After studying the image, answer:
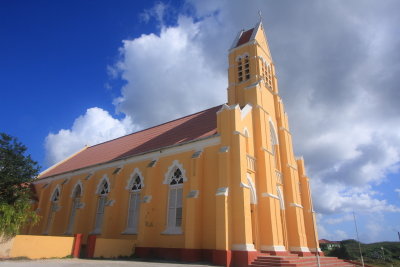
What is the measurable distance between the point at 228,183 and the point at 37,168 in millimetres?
13495

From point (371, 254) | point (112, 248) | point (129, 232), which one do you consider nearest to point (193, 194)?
point (112, 248)

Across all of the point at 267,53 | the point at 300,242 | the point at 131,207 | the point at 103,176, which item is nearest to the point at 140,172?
the point at 131,207

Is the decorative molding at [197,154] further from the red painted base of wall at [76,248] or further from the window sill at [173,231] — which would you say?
the red painted base of wall at [76,248]

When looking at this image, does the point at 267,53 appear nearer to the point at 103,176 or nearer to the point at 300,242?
the point at 300,242

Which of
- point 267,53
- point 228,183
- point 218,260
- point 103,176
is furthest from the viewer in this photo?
point 267,53

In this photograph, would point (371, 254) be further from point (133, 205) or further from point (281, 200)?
point (133, 205)

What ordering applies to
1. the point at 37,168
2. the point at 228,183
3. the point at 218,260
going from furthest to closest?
1. the point at 37,168
2. the point at 228,183
3. the point at 218,260

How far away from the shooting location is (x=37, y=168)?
19859 millimetres

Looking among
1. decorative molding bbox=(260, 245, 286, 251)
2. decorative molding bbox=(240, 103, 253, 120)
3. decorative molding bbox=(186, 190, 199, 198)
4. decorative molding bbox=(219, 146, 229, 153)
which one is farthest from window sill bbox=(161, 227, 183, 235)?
decorative molding bbox=(240, 103, 253, 120)

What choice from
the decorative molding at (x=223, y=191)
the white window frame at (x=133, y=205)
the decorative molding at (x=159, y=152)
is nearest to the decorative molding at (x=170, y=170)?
the decorative molding at (x=159, y=152)

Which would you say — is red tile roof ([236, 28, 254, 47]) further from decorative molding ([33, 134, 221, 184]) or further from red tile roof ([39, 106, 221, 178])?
decorative molding ([33, 134, 221, 184])

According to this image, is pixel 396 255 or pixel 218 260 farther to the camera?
pixel 396 255

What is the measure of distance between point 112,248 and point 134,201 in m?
4.29

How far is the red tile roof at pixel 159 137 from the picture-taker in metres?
20.0
